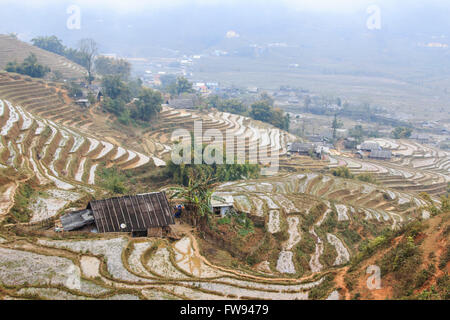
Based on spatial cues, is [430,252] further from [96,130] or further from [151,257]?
[96,130]

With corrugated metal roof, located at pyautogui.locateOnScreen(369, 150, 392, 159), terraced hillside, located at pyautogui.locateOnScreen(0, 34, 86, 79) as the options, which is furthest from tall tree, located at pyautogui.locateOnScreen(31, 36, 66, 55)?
corrugated metal roof, located at pyautogui.locateOnScreen(369, 150, 392, 159)

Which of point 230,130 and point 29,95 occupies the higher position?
point 29,95

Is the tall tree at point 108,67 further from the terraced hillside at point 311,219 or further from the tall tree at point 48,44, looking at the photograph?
the terraced hillside at point 311,219

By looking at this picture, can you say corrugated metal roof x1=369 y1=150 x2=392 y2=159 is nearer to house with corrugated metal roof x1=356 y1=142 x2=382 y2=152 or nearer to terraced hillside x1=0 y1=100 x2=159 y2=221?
house with corrugated metal roof x1=356 y1=142 x2=382 y2=152

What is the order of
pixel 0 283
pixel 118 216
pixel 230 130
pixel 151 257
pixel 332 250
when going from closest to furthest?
pixel 0 283 → pixel 151 257 → pixel 118 216 → pixel 332 250 → pixel 230 130

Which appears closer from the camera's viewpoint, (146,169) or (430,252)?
(430,252)

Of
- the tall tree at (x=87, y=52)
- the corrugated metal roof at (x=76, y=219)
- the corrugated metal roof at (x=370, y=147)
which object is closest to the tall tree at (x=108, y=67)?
the tall tree at (x=87, y=52)
